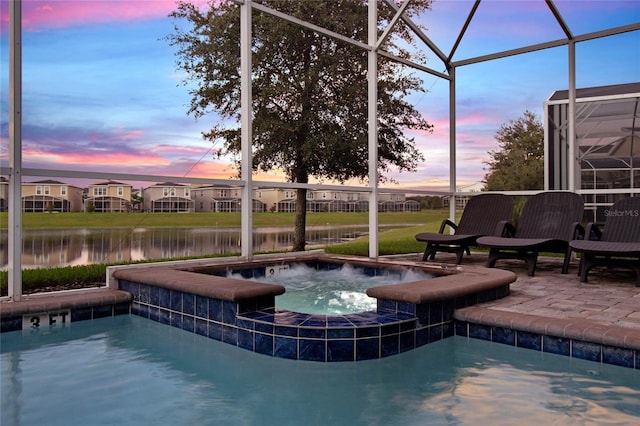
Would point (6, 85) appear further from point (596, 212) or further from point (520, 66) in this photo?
point (520, 66)

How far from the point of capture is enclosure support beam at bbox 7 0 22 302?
3.73 meters

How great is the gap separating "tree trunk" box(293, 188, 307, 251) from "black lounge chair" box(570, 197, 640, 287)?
198 inches

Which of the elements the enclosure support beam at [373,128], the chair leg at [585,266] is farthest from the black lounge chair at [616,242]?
the enclosure support beam at [373,128]

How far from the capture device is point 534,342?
3.19 meters

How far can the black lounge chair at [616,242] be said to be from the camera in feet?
16.0

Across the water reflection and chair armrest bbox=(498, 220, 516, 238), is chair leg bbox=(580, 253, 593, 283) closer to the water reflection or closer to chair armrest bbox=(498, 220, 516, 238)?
chair armrest bbox=(498, 220, 516, 238)

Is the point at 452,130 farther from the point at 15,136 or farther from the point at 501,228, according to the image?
the point at 15,136

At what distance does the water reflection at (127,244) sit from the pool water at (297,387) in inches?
85.8

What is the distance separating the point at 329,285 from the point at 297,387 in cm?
294

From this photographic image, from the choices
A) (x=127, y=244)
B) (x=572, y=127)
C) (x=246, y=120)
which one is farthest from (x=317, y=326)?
(x=572, y=127)

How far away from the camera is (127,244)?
20.2 ft

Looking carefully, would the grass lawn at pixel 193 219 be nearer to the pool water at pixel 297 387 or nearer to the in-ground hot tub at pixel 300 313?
the in-ground hot tub at pixel 300 313

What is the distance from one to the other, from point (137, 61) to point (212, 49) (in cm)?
207

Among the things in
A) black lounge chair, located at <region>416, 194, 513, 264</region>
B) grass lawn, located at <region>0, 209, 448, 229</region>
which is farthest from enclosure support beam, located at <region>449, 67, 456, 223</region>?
black lounge chair, located at <region>416, 194, 513, 264</region>
